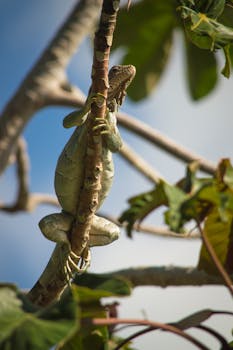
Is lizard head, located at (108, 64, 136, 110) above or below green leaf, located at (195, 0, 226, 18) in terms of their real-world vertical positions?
below

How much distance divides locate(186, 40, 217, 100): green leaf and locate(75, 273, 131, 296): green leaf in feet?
15.5

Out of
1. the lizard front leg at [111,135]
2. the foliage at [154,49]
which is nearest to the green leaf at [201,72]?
the foliage at [154,49]

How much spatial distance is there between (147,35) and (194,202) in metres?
4.70

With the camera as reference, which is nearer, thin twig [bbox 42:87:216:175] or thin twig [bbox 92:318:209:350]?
thin twig [bbox 92:318:209:350]

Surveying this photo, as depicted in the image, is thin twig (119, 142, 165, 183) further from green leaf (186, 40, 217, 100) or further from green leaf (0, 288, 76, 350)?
green leaf (0, 288, 76, 350)

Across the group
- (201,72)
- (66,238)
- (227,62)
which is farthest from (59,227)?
(201,72)

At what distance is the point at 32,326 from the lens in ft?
7.06

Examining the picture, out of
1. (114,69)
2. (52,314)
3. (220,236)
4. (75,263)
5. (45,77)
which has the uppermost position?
(114,69)

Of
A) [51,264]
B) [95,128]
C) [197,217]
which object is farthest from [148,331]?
[51,264]

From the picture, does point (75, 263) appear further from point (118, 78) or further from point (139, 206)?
point (139, 206)

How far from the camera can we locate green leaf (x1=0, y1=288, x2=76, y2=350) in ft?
6.86

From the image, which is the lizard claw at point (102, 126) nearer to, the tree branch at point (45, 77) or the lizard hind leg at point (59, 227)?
the lizard hind leg at point (59, 227)

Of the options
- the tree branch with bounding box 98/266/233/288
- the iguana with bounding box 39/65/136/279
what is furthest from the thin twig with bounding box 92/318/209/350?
A: the tree branch with bounding box 98/266/233/288

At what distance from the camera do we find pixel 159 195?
8.74ft
